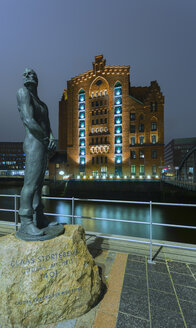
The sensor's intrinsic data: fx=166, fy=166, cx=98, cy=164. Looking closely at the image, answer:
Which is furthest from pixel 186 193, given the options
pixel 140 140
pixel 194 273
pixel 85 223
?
pixel 194 273

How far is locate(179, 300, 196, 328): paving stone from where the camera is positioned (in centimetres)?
220

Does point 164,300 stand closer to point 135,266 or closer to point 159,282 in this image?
point 159,282

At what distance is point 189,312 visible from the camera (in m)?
2.37

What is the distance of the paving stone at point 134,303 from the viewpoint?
A: 2.38 meters

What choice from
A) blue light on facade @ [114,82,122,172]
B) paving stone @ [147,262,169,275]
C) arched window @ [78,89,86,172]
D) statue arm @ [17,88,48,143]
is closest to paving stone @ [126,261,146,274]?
paving stone @ [147,262,169,275]

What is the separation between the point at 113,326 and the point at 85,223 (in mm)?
14881

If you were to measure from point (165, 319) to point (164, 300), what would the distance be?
14.3 inches

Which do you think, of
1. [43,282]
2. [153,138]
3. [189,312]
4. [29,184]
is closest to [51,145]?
[29,184]

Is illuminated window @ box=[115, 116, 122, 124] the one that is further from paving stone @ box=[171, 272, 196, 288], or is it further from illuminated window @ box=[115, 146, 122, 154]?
paving stone @ box=[171, 272, 196, 288]

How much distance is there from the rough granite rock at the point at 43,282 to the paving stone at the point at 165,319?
850mm

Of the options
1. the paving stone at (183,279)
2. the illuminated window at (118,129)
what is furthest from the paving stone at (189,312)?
the illuminated window at (118,129)

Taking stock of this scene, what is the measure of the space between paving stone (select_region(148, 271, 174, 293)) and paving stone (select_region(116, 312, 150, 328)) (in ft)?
2.52

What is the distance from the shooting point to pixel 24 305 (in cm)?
217

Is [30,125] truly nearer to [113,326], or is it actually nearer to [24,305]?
[24,305]
